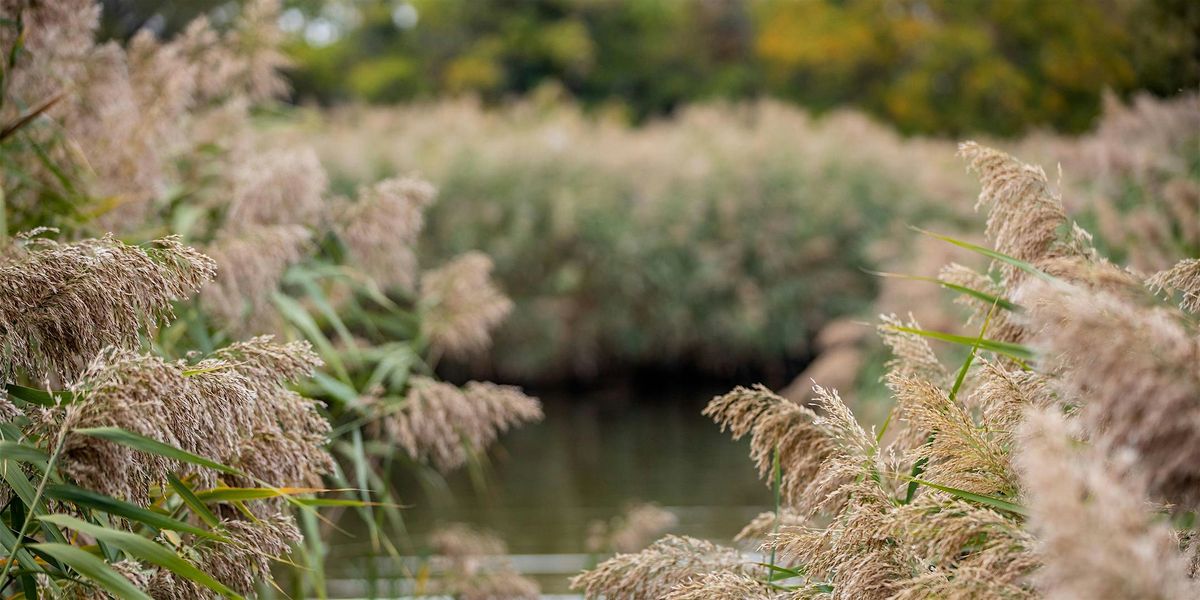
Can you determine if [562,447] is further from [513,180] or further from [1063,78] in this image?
[1063,78]

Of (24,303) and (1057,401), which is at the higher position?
(1057,401)

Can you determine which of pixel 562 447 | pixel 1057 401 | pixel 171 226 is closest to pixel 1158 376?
pixel 1057 401

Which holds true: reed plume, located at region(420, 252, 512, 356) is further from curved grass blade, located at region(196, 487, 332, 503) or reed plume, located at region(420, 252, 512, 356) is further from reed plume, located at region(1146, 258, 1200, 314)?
reed plume, located at region(1146, 258, 1200, 314)

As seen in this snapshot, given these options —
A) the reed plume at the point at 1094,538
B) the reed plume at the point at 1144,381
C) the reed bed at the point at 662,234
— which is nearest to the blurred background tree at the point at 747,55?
the reed bed at the point at 662,234

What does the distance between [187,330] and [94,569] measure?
113 cm

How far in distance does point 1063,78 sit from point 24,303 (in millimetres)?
16876

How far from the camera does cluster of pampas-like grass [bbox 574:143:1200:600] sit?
0.89 metres

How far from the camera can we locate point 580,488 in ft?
16.1

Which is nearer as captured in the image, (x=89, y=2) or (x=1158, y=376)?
(x=1158, y=376)

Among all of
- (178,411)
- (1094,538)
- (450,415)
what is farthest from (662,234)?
(1094,538)

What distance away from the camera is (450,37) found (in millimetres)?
18219

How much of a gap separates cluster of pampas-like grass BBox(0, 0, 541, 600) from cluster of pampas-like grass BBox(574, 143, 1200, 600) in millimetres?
598

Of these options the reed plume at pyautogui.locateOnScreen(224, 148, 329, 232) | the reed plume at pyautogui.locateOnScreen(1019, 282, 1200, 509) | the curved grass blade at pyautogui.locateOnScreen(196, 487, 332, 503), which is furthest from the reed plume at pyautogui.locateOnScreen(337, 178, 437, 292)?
the reed plume at pyautogui.locateOnScreen(1019, 282, 1200, 509)

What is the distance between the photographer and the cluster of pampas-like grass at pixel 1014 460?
89 centimetres
